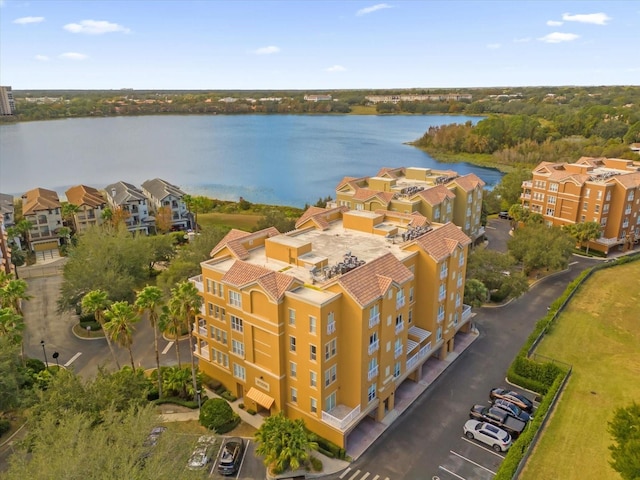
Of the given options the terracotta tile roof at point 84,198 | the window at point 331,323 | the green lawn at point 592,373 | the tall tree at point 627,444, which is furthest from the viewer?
the terracotta tile roof at point 84,198

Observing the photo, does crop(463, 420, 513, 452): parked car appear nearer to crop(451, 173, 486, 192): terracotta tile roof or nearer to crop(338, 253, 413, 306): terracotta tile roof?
crop(338, 253, 413, 306): terracotta tile roof

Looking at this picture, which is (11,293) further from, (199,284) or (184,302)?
(184,302)

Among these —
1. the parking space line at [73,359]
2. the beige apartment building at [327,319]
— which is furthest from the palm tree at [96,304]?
the parking space line at [73,359]

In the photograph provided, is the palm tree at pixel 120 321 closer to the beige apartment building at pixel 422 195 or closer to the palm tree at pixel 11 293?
the palm tree at pixel 11 293

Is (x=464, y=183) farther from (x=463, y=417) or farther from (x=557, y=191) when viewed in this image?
(x=463, y=417)

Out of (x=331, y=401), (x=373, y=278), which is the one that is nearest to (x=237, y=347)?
(x=331, y=401)

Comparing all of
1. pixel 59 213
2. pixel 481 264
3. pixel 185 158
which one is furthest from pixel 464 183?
pixel 185 158
